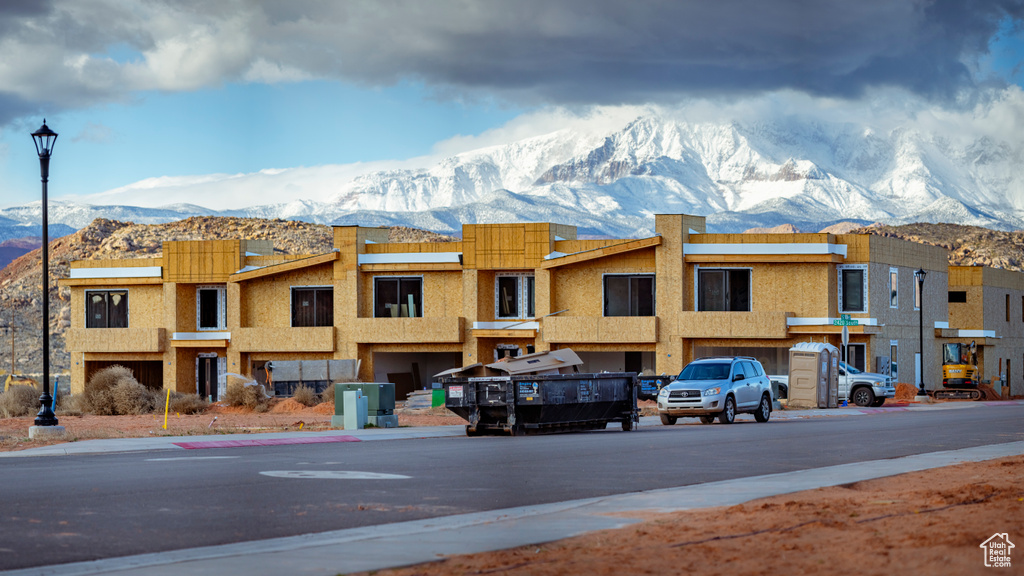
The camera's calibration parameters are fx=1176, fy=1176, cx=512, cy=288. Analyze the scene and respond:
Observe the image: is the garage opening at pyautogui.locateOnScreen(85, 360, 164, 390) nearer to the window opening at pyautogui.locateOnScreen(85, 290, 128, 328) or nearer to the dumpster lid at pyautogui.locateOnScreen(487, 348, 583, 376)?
the window opening at pyautogui.locateOnScreen(85, 290, 128, 328)

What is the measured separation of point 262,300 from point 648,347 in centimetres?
1746

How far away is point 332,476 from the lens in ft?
52.2

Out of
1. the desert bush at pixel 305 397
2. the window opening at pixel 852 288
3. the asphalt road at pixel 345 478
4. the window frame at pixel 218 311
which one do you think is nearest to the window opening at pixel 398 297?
the desert bush at pixel 305 397

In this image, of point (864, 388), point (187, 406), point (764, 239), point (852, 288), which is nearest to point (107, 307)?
point (187, 406)

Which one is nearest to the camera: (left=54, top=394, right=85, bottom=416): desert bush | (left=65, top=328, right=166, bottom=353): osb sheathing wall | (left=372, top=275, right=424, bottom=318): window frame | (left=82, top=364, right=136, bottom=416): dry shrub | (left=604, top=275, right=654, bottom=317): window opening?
(left=54, top=394, right=85, bottom=416): desert bush

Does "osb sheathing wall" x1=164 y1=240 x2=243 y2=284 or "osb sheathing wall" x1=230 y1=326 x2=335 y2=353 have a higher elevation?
"osb sheathing wall" x1=164 y1=240 x2=243 y2=284

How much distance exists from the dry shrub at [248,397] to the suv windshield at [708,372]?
18.8 metres

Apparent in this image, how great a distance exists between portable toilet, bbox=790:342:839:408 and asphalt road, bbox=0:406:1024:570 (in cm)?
1449

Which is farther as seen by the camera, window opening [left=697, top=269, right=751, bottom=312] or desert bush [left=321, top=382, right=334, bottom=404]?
window opening [left=697, top=269, right=751, bottom=312]

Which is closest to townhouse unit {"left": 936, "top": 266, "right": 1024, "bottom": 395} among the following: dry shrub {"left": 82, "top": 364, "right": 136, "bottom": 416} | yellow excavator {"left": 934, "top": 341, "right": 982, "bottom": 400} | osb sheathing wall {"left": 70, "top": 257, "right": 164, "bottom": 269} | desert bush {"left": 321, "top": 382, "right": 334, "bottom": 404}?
yellow excavator {"left": 934, "top": 341, "right": 982, "bottom": 400}

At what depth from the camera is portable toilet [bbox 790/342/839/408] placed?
132ft

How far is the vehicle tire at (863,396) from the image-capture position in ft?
138
